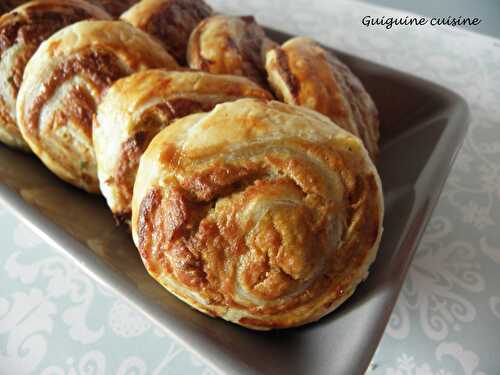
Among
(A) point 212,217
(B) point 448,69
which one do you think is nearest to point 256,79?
(A) point 212,217

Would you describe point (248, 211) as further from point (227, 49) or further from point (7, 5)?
point (7, 5)

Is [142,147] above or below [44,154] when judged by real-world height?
above

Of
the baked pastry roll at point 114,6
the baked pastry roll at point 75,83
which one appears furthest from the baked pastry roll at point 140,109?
the baked pastry roll at point 114,6

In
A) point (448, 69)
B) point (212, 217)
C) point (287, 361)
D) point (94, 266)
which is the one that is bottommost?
point (448, 69)

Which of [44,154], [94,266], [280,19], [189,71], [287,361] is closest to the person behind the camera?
[287,361]

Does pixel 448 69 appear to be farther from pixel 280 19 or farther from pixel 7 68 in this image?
pixel 7 68

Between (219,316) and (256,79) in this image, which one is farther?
(256,79)

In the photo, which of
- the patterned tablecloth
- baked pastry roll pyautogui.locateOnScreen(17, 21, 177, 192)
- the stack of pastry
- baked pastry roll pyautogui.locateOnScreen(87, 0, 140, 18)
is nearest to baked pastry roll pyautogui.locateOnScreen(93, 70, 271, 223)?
the stack of pastry
